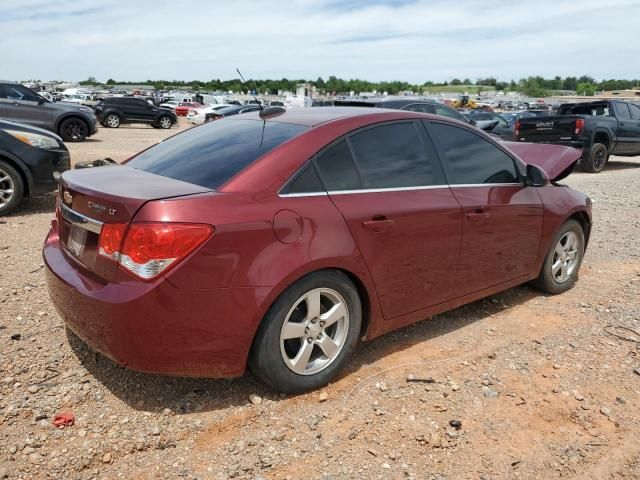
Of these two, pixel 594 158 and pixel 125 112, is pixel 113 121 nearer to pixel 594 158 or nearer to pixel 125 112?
pixel 125 112

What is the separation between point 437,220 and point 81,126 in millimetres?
15889

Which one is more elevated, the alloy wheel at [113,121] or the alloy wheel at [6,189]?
the alloy wheel at [6,189]

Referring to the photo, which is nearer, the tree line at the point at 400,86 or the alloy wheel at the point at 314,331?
the alloy wheel at the point at 314,331

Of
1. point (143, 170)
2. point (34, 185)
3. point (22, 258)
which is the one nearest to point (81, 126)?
point (34, 185)

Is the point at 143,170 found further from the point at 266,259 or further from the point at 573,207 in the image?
the point at 573,207

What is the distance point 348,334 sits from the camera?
3.22 meters

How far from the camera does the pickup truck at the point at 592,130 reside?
13.1m

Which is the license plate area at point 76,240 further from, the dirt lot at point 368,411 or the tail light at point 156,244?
the dirt lot at point 368,411

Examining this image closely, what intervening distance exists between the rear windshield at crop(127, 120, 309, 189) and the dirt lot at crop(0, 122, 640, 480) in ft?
3.95

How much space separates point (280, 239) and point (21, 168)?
5264 millimetres

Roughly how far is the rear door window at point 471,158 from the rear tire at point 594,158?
33.8ft

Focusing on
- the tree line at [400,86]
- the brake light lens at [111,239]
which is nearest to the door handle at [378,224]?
the brake light lens at [111,239]

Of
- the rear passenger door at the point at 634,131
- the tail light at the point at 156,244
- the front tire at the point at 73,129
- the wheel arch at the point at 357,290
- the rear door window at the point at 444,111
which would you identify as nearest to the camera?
the tail light at the point at 156,244

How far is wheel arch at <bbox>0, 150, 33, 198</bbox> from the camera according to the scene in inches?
259
